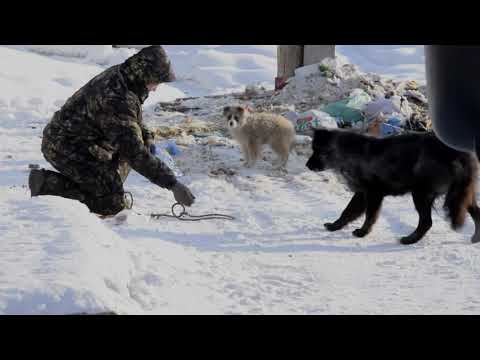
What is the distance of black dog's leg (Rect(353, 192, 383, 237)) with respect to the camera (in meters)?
6.10

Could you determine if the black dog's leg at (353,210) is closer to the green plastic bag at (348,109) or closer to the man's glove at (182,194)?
the man's glove at (182,194)

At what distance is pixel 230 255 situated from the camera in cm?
516

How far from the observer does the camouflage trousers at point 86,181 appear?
5953mm

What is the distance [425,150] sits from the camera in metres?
5.73

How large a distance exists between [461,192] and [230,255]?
6.57ft

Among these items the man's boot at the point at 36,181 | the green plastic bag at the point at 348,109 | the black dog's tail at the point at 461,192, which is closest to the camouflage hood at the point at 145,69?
the man's boot at the point at 36,181

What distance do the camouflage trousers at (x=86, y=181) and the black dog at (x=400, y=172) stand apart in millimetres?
1960

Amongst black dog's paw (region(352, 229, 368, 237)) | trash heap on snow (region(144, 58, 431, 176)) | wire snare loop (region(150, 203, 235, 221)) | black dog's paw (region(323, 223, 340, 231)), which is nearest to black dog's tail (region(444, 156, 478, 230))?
black dog's paw (region(352, 229, 368, 237))

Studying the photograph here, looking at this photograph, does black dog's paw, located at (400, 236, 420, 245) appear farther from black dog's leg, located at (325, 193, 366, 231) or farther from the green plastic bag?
the green plastic bag

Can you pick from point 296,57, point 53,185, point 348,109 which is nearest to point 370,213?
point 53,185

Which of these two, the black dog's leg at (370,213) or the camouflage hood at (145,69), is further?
the black dog's leg at (370,213)

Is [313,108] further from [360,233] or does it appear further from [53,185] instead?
[53,185]

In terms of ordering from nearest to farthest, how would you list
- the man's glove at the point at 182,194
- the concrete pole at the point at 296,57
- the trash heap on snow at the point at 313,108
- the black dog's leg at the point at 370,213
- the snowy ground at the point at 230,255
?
the snowy ground at the point at 230,255, the man's glove at the point at 182,194, the black dog's leg at the point at 370,213, the trash heap on snow at the point at 313,108, the concrete pole at the point at 296,57

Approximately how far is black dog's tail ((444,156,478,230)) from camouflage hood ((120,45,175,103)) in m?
2.55
